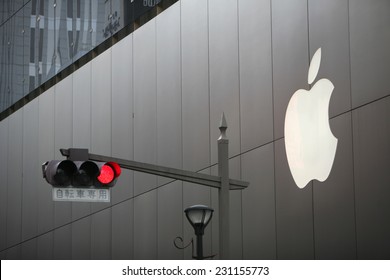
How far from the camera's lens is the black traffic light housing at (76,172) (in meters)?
15.2

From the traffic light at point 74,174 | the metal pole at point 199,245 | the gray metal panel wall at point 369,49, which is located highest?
the gray metal panel wall at point 369,49

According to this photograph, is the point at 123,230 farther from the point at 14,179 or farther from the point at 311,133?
the point at 14,179

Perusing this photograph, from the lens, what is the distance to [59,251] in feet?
118

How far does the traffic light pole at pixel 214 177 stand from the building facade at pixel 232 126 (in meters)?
3.20

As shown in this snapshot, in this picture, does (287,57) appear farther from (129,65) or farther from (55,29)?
(55,29)

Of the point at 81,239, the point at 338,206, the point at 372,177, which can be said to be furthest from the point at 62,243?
the point at 372,177

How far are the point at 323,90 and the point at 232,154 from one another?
14.6ft

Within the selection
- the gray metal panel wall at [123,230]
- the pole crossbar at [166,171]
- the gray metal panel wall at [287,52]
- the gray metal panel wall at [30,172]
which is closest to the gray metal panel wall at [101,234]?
the gray metal panel wall at [123,230]

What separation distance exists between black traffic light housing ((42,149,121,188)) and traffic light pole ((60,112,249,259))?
0.04 metres

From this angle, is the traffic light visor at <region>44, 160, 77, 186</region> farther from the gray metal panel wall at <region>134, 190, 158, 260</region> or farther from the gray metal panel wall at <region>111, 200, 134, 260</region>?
the gray metal panel wall at <region>111, 200, 134, 260</region>

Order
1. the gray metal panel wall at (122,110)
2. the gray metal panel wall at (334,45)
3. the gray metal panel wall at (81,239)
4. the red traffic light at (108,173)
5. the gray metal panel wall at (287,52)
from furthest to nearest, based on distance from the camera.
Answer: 1. the gray metal panel wall at (81,239)
2. the gray metal panel wall at (122,110)
3. the gray metal panel wall at (287,52)
4. the gray metal panel wall at (334,45)
5. the red traffic light at (108,173)

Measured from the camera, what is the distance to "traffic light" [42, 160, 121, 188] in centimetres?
1517

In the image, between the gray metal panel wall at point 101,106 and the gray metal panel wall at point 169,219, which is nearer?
the gray metal panel wall at point 169,219

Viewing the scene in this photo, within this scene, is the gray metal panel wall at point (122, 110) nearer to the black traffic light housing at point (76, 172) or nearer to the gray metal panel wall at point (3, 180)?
the gray metal panel wall at point (3, 180)
